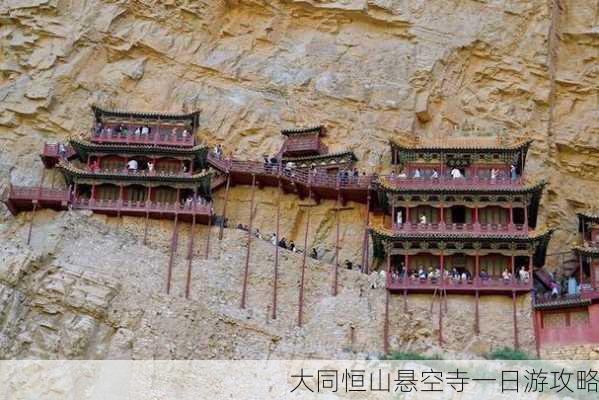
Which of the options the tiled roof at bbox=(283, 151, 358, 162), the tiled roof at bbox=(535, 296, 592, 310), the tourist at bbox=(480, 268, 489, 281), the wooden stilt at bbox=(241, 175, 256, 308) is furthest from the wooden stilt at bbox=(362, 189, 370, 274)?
the tiled roof at bbox=(535, 296, 592, 310)

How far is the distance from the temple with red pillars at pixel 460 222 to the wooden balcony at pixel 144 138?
9504 mm

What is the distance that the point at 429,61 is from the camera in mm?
49031

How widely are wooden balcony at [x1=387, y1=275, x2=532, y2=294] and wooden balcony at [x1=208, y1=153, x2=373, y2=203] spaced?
5502 millimetres

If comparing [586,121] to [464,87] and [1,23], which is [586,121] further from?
[1,23]

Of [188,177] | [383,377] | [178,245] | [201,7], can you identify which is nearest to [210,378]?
[383,377]

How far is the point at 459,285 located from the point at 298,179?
29.0ft

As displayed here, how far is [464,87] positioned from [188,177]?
1469 cm

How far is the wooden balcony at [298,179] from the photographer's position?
144 feet

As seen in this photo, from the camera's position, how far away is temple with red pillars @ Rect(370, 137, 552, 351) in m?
39.5

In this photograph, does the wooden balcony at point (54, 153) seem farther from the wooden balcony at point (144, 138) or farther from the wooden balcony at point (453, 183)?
the wooden balcony at point (453, 183)

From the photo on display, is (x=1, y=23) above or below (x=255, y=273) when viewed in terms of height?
above

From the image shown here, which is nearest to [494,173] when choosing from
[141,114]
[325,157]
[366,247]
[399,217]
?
[399,217]

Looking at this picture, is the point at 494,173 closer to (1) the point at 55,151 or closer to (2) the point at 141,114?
(2) the point at 141,114

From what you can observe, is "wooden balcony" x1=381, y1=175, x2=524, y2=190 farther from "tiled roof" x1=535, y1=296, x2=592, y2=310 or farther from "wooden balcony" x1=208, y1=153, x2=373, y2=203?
"tiled roof" x1=535, y1=296, x2=592, y2=310
